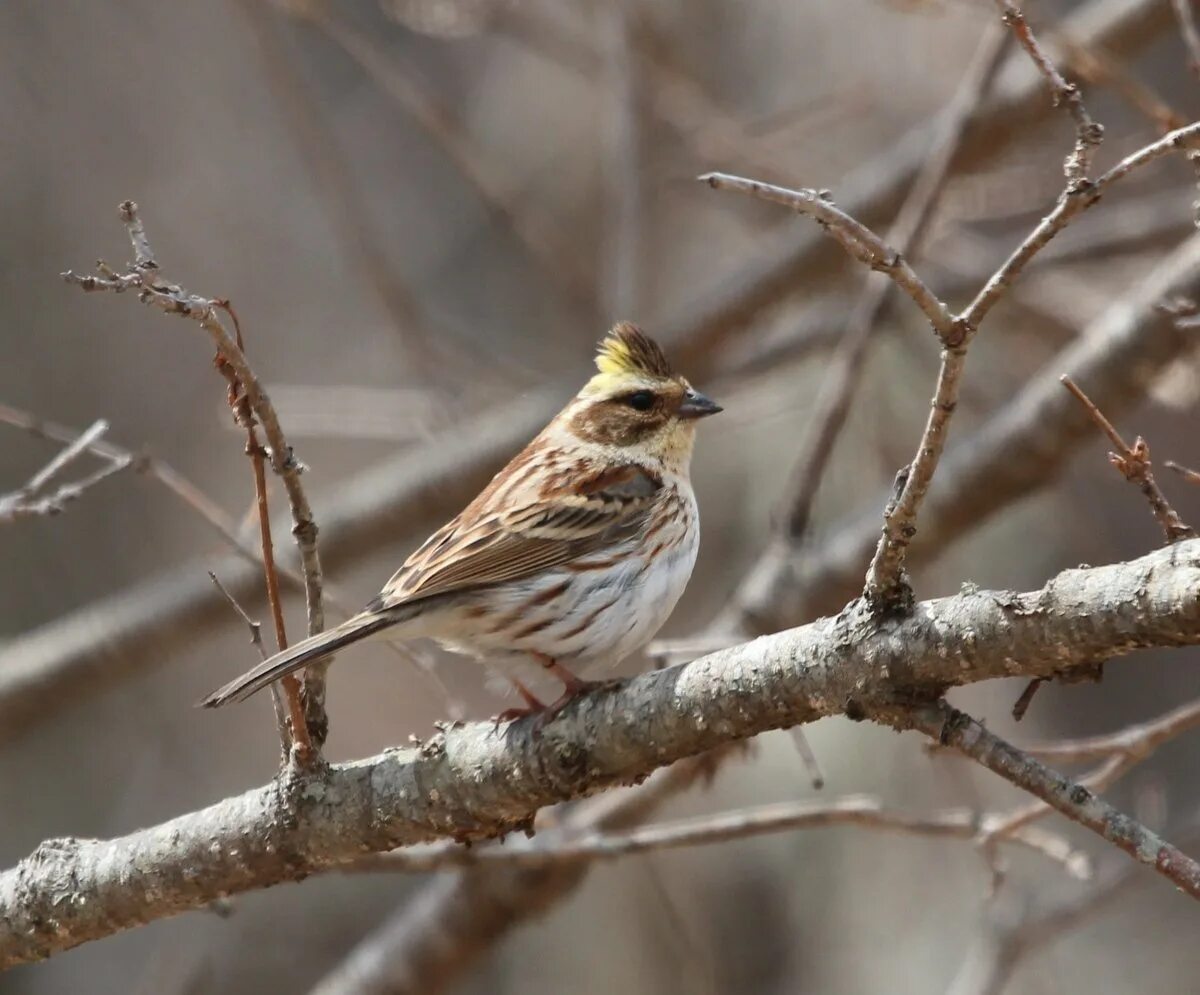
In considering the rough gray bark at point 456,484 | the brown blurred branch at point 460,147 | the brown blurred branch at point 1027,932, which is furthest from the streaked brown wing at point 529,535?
the brown blurred branch at point 460,147

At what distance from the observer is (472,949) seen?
5.89 m

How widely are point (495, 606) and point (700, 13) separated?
663 centimetres

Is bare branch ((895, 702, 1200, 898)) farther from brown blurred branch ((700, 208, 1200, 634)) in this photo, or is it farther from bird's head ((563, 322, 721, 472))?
brown blurred branch ((700, 208, 1200, 634))

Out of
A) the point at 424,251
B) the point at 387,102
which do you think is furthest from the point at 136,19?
the point at 424,251

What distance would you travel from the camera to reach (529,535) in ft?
15.8

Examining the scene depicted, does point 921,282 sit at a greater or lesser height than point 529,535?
lesser

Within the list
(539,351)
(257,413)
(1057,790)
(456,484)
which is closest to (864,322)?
(456,484)

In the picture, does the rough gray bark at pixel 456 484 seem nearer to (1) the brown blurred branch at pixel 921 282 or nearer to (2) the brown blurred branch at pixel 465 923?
(2) the brown blurred branch at pixel 465 923

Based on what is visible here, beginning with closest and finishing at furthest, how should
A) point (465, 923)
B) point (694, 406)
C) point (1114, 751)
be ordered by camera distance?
point (1114, 751)
point (694, 406)
point (465, 923)

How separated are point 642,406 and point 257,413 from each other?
8.11 ft

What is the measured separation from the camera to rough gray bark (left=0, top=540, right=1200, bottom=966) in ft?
8.52

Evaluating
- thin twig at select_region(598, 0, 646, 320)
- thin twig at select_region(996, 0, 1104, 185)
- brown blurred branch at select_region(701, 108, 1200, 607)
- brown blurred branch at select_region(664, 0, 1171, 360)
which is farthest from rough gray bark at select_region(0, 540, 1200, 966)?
brown blurred branch at select_region(664, 0, 1171, 360)

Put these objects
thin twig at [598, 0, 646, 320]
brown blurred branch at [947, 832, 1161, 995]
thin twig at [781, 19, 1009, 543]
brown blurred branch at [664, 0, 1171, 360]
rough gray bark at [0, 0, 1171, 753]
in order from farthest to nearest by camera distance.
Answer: thin twig at [598, 0, 646, 320]
brown blurred branch at [664, 0, 1171, 360]
rough gray bark at [0, 0, 1171, 753]
thin twig at [781, 19, 1009, 543]
brown blurred branch at [947, 832, 1161, 995]

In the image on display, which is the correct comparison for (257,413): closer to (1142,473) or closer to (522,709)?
(522,709)
